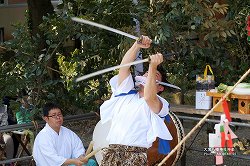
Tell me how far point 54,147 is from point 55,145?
3 centimetres

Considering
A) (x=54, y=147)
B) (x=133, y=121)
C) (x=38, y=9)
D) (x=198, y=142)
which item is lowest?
(x=198, y=142)

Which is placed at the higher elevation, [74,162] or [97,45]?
[97,45]

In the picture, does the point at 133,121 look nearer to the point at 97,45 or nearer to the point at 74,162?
the point at 74,162

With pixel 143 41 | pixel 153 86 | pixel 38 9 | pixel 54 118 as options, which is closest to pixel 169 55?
pixel 54 118

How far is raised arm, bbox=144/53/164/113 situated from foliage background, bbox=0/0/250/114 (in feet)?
6.52

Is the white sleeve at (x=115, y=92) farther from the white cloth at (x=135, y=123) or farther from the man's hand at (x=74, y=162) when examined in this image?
the man's hand at (x=74, y=162)

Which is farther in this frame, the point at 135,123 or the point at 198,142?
the point at 198,142

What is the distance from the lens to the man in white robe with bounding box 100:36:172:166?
4.25m

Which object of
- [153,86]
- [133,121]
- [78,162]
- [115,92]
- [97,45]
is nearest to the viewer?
[153,86]

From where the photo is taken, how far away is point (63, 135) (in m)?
5.54

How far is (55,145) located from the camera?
5.43 m

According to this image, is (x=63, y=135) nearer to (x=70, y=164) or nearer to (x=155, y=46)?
(x=70, y=164)

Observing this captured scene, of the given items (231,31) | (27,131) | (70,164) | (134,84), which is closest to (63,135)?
(70,164)

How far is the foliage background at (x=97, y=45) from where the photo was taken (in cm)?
625
